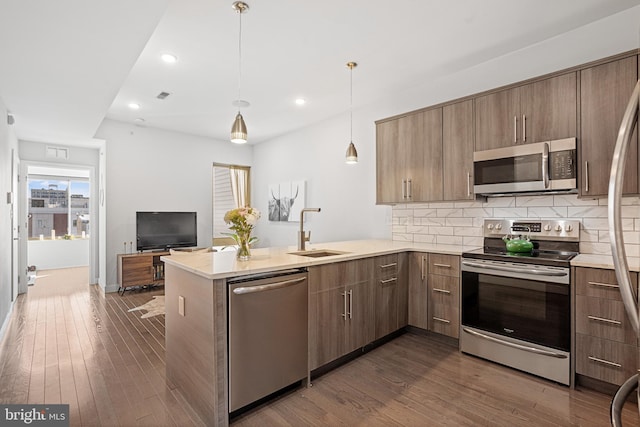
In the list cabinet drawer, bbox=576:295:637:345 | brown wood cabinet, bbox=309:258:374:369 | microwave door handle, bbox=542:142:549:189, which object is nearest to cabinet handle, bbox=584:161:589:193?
microwave door handle, bbox=542:142:549:189

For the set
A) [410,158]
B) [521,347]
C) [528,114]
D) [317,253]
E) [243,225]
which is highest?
[528,114]

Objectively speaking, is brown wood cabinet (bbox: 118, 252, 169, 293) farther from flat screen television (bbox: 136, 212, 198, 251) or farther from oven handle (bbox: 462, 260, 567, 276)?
oven handle (bbox: 462, 260, 567, 276)

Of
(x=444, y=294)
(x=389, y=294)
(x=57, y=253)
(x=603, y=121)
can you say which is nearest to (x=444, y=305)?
(x=444, y=294)

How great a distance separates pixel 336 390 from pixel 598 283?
1958mm

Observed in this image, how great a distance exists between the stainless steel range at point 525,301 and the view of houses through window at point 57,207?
9.20 meters

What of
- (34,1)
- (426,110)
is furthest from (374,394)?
(34,1)

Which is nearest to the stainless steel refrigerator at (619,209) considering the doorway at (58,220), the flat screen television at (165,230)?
the flat screen television at (165,230)

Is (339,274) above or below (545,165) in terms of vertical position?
below

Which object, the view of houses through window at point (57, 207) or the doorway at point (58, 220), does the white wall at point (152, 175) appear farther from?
the view of houses through window at point (57, 207)

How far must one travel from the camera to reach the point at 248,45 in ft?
9.91

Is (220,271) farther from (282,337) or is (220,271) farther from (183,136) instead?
(183,136)

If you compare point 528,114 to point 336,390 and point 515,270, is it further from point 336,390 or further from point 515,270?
point 336,390

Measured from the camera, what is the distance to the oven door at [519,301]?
7.75ft

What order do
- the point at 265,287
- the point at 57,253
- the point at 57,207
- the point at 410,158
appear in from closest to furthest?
the point at 265,287 → the point at 410,158 → the point at 57,253 → the point at 57,207
